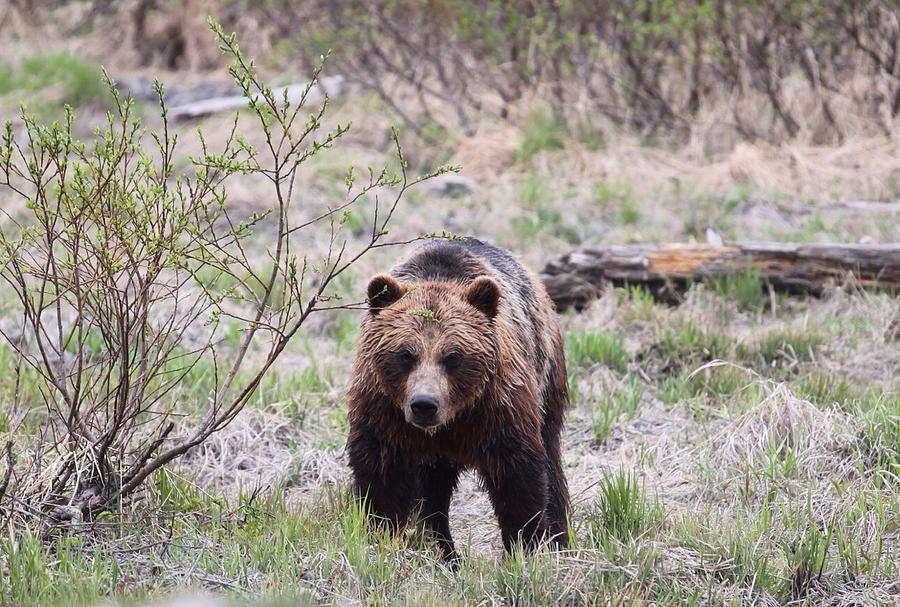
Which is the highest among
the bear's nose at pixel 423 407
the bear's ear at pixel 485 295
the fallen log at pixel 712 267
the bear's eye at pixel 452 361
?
the bear's ear at pixel 485 295

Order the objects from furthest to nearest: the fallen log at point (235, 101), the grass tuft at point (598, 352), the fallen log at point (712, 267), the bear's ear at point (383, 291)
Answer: the fallen log at point (235, 101)
the fallen log at point (712, 267)
the grass tuft at point (598, 352)
the bear's ear at point (383, 291)

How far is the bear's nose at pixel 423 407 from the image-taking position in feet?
14.1

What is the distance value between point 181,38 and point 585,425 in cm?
1209

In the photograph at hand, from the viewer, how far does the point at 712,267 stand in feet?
26.8

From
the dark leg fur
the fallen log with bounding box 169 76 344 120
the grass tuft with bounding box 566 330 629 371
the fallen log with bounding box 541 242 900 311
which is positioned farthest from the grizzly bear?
the fallen log with bounding box 169 76 344 120

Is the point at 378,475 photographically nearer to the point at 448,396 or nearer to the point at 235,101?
the point at 448,396

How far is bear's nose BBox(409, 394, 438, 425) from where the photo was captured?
4309mm

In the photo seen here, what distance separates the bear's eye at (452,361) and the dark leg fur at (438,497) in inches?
29.7

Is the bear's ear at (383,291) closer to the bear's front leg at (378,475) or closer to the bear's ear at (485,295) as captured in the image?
the bear's ear at (485,295)

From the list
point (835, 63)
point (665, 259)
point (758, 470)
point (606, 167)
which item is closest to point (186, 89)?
point (606, 167)

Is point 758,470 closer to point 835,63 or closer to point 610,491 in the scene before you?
point 610,491

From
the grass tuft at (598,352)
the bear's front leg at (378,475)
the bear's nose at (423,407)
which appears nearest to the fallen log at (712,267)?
the grass tuft at (598,352)

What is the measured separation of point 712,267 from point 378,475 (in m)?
4.11

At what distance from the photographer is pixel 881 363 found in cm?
718
